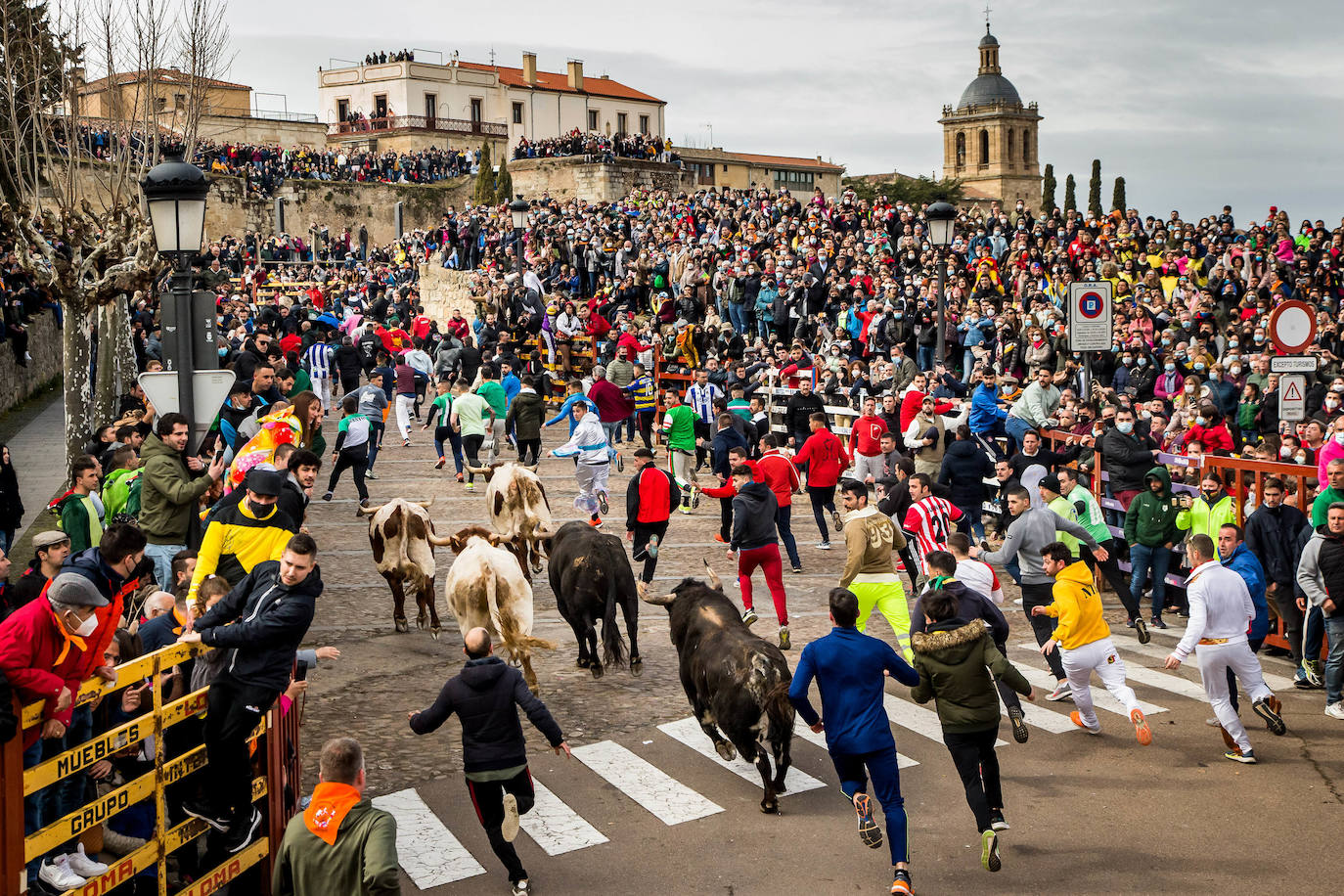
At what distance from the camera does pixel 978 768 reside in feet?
27.8

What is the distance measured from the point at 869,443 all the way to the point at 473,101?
72316 mm

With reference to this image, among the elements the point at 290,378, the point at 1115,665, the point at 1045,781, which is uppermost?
the point at 290,378

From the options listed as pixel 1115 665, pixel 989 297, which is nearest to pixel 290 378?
pixel 1115 665

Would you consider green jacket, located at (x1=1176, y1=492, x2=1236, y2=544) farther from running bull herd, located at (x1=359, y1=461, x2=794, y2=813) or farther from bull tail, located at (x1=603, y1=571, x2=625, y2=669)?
bull tail, located at (x1=603, y1=571, x2=625, y2=669)

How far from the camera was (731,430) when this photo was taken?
2012 cm

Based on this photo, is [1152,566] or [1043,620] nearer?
[1043,620]

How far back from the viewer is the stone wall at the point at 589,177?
63.6 m

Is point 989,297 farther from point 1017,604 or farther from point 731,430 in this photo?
point 1017,604

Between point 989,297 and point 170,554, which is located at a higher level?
point 989,297

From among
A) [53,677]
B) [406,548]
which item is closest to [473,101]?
[406,548]

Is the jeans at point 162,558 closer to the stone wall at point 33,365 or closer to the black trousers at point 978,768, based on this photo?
the black trousers at point 978,768

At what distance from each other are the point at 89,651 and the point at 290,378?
32.2 feet

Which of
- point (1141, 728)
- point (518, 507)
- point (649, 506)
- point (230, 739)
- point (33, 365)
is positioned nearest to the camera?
point (230, 739)

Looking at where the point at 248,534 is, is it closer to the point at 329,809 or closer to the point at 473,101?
the point at 329,809
